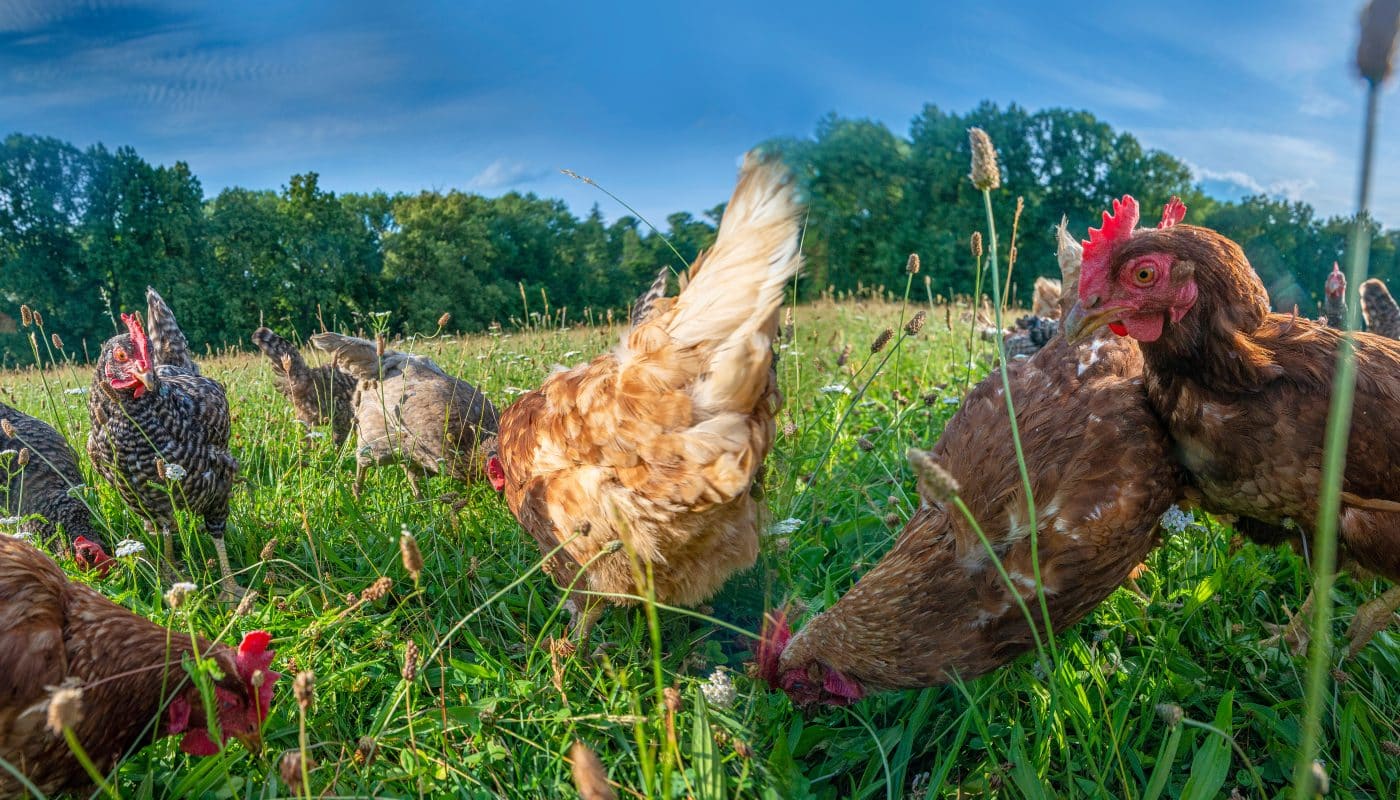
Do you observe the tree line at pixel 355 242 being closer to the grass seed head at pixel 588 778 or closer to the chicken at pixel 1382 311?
the chicken at pixel 1382 311

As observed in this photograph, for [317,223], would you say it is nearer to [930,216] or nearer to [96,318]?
[96,318]

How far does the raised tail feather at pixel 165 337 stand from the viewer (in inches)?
155

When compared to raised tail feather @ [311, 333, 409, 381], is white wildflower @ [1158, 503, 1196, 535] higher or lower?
lower

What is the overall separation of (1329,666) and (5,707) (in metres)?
3.32

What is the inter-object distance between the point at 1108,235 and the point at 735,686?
67.7 inches

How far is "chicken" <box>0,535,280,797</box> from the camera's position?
1441mm

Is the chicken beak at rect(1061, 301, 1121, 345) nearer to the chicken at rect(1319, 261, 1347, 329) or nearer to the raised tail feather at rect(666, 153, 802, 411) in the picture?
the raised tail feather at rect(666, 153, 802, 411)

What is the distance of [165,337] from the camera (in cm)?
398

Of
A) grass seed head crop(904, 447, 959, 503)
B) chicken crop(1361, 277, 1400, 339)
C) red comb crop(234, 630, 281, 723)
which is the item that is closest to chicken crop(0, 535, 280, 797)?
red comb crop(234, 630, 281, 723)

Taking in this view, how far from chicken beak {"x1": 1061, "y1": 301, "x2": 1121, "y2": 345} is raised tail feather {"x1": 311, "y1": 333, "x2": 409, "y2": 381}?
397cm

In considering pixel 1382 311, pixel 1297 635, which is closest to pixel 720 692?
pixel 1297 635

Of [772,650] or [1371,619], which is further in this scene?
[1371,619]

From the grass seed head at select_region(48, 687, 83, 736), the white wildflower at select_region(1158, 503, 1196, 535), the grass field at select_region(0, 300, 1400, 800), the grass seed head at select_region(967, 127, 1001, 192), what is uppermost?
the grass seed head at select_region(967, 127, 1001, 192)

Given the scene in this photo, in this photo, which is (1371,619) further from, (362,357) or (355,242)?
(355,242)
